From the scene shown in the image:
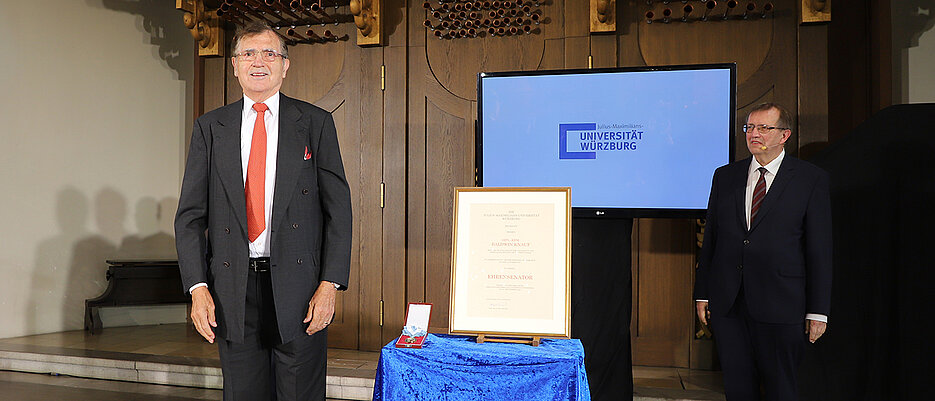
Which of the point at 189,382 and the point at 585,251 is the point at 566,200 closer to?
the point at 585,251

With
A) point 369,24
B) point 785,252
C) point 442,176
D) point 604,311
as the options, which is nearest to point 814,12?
point 785,252

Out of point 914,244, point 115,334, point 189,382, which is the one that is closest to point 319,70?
point 189,382

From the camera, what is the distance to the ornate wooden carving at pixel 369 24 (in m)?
4.30

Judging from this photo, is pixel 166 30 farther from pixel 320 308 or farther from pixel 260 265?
pixel 320 308

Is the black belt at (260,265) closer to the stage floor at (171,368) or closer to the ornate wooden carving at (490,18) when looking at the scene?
the stage floor at (171,368)

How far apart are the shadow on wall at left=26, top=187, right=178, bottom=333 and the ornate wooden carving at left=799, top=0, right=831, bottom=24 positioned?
5287 mm

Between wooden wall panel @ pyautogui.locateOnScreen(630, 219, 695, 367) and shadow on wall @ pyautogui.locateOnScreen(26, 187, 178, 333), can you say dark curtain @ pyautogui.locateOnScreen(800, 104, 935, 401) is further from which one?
shadow on wall @ pyautogui.locateOnScreen(26, 187, 178, 333)

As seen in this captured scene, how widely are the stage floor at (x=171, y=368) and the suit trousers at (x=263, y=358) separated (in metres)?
1.82

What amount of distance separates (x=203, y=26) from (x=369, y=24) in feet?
4.16

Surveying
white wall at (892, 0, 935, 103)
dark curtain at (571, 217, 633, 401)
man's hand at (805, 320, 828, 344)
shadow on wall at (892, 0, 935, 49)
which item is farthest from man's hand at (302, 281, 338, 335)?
shadow on wall at (892, 0, 935, 49)

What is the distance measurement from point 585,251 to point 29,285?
14.3 ft

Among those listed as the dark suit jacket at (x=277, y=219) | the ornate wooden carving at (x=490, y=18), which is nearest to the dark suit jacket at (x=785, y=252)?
the dark suit jacket at (x=277, y=219)

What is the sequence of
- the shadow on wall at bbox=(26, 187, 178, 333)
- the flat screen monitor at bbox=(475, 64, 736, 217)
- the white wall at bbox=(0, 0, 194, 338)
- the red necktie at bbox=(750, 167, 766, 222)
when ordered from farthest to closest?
1. the shadow on wall at bbox=(26, 187, 178, 333)
2. the white wall at bbox=(0, 0, 194, 338)
3. the flat screen monitor at bbox=(475, 64, 736, 217)
4. the red necktie at bbox=(750, 167, 766, 222)

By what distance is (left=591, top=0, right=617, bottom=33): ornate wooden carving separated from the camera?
4.03 metres
